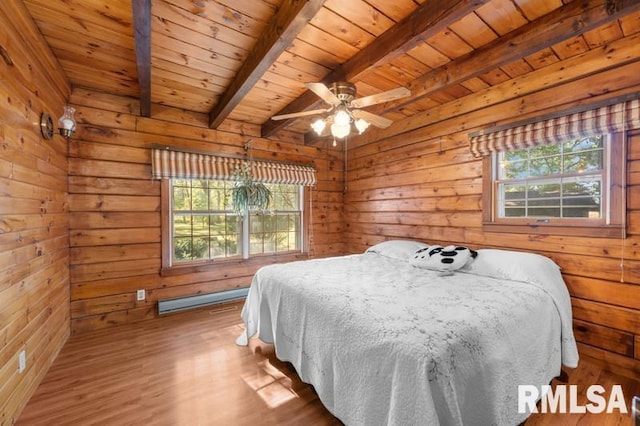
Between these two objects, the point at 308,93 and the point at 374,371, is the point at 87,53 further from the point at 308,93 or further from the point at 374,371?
the point at 374,371

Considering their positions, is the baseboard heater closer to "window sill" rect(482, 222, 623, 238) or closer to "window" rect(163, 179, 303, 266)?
"window" rect(163, 179, 303, 266)

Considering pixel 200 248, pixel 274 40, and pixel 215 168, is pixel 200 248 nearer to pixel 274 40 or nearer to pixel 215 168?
pixel 215 168

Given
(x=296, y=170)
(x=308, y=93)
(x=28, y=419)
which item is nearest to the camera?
(x=28, y=419)

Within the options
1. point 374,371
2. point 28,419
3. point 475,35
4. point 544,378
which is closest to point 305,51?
point 475,35

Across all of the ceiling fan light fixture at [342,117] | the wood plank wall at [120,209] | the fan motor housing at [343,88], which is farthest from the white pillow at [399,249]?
Result: the wood plank wall at [120,209]

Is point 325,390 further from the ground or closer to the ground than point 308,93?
closer to the ground

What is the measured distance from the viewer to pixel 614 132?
206 cm

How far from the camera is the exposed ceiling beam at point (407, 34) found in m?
1.57

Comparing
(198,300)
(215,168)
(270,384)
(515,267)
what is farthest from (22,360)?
(515,267)

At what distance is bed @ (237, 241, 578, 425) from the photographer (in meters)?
1.20

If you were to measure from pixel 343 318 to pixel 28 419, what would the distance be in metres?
2.00

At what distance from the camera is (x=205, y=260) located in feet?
11.7

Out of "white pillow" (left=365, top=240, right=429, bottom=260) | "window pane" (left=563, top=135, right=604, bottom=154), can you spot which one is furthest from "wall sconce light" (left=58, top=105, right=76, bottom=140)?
"window pane" (left=563, top=135, right=604, bottom=154)

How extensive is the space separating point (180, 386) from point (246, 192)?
7.18 ft
